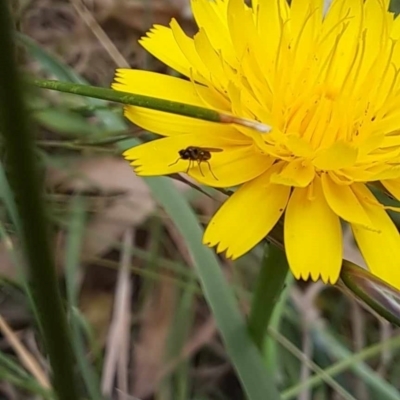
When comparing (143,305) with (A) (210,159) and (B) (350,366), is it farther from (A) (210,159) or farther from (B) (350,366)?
(A) (210,159)

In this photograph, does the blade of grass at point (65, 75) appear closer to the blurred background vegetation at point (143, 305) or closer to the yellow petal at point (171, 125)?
the blurred background vegetation at point (143, 305)

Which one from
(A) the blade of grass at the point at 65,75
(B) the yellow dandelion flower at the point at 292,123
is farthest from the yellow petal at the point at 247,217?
(A) the blade of grass at the point at 65,75

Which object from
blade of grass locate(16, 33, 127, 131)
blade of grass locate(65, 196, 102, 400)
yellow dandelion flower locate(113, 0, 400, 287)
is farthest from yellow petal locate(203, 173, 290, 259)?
blade of grass locate(16, 33, 127, 131)

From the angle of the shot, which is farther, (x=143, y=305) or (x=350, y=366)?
(x=143, y=305)

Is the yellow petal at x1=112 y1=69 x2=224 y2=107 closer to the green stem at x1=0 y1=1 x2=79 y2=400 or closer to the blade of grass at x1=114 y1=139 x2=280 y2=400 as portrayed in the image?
the blade of grass at x1=114 y1=139 x2=280 y2=400

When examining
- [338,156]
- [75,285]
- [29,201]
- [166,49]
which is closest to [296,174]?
[338,156]

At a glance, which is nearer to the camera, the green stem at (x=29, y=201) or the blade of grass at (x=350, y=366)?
the green stem at (x=29, y=201)
